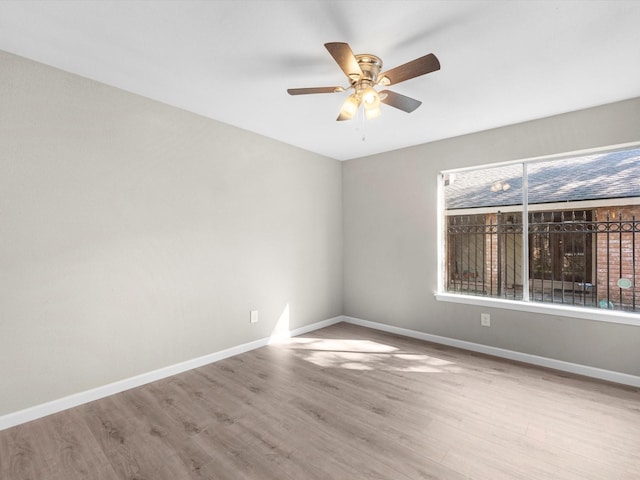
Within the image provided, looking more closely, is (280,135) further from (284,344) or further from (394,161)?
(284,344)

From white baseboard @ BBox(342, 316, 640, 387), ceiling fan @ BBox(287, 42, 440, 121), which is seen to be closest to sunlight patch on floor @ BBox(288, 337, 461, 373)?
white baseboard @ BBox(342, 316, 640, 387)

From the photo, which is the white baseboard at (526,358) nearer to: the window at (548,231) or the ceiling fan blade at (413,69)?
the window at (548,231)

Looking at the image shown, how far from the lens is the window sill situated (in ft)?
8.84

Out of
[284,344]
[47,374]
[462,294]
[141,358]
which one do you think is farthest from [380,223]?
[47,374]

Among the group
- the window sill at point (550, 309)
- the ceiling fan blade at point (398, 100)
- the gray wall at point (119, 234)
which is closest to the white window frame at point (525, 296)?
the window sill at point (550, 309)

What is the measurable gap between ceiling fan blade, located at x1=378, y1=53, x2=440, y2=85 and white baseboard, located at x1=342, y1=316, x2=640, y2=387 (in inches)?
116

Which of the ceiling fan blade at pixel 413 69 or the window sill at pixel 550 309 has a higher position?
the ceiling fan blade at pixel 413 69

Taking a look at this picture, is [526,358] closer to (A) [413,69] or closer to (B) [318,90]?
(A) [413,69]

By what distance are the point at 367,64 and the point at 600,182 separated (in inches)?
101

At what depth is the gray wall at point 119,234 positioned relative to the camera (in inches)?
82.4

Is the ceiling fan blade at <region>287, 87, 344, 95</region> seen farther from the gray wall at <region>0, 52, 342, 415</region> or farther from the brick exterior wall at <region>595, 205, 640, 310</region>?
the brick exterior wall at <region>595, 205, 640, 310</region>

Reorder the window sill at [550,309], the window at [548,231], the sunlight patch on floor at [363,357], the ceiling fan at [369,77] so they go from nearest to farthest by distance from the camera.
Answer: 1. the ceiling fan at [369,77]
2. the window sill at [550,309]
3. the window at [548,231]
4. the sunlight patch on floor at [363,357]

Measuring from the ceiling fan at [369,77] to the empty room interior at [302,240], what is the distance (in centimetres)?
2

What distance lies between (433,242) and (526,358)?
1515mm
